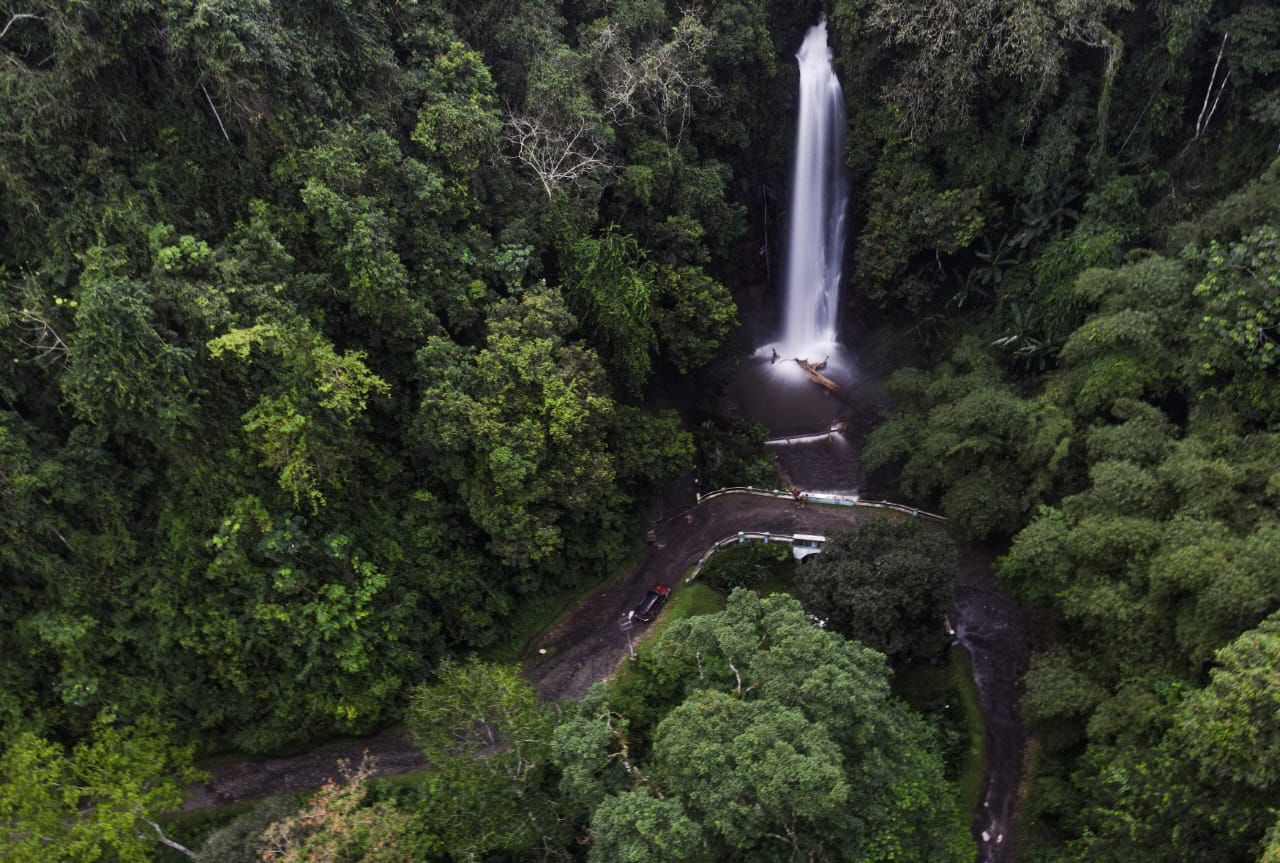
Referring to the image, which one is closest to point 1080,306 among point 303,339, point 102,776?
point 303,339

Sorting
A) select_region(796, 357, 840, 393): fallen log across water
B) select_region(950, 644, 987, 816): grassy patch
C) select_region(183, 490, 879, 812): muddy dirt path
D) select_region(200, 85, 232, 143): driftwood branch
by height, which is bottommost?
select_region(950, 644, 987, 816): grassy patch

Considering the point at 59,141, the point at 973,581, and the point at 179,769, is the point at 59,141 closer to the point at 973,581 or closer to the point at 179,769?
the point at 179,769

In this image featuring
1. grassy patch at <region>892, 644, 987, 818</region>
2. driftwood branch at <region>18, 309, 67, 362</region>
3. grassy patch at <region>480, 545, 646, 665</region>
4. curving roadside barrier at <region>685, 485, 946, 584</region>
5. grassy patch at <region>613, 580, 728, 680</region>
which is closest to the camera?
driftwood branch at <region>18, 309, 67, 362</region>

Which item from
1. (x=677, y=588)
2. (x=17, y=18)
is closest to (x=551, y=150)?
(x=17, y=18)

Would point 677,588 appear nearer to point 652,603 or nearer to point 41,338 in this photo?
point 652,603

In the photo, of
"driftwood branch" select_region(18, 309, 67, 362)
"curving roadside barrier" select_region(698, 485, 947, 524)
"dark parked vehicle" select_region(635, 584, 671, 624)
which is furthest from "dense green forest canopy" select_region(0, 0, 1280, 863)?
"dark parked vehicle" select_region(635, 584, 671, 624)

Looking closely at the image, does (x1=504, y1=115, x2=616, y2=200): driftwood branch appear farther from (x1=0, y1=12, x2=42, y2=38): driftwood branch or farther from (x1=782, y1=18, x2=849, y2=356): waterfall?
(x1=782, y1=18, x2=849, y2=356): waterfall
